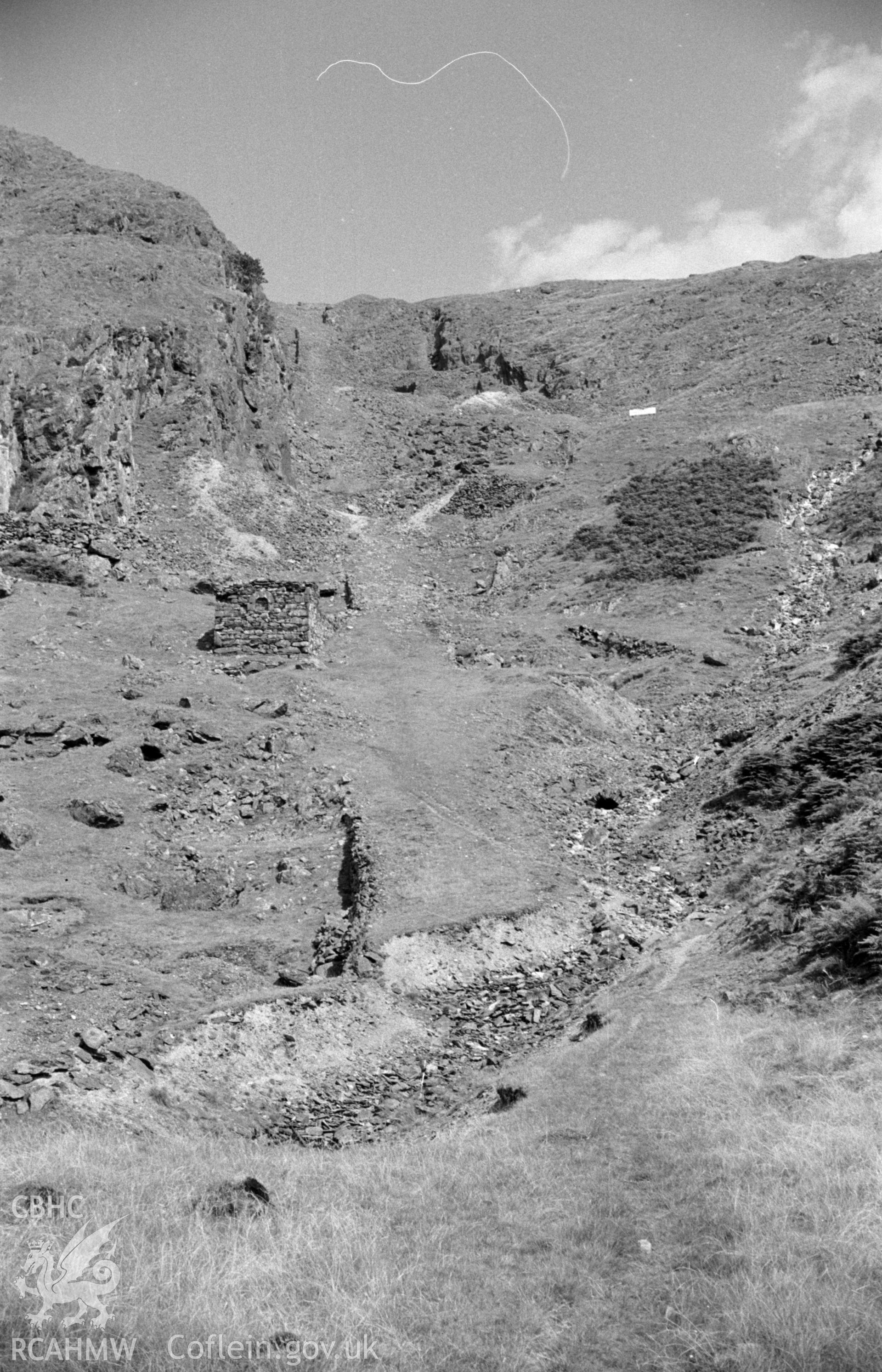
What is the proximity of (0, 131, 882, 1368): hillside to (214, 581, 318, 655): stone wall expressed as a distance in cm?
85

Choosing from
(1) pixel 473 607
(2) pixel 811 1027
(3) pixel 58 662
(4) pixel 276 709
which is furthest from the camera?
(1) pixel 473 607

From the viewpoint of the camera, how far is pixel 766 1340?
5617 mm

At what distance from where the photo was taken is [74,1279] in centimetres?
623

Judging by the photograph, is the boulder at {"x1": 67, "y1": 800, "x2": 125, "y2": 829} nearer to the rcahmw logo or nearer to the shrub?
the rcahmw logo

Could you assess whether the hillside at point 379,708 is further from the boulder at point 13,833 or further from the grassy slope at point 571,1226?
the grassy slope at point 571,1226

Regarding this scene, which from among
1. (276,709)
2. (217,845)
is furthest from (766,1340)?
(276,709)

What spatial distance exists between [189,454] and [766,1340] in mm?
43524

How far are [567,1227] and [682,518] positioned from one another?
3687 centimetres

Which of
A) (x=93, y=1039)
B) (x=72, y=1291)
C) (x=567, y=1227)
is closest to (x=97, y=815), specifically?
(x=93, y=1039)

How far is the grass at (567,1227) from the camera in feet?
19.0

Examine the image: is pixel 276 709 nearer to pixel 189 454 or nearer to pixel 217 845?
pixel 217 845

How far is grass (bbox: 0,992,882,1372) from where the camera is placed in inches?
228

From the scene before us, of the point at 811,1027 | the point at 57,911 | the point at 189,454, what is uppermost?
the point at 189,454

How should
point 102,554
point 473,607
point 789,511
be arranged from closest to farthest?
1. point 102,554
2. point 473,607
3. point 789,511
